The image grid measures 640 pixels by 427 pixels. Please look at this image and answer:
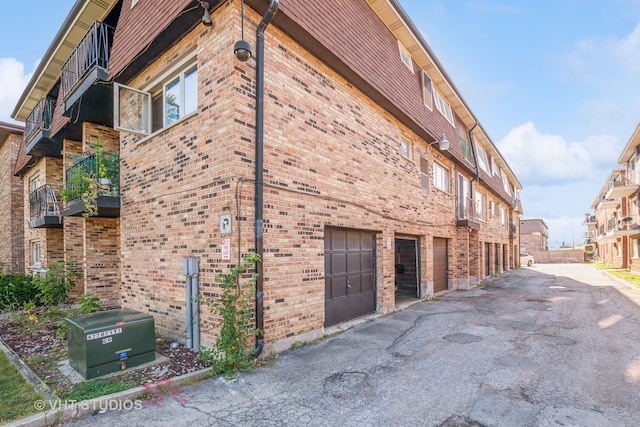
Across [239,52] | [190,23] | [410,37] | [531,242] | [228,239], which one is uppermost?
[410,37]

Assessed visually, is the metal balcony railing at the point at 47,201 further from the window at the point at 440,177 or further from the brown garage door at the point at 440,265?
the brown garage door at the point at 440,265

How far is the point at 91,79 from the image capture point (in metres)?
7.34

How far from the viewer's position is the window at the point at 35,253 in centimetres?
1443

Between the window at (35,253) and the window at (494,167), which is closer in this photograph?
the window at (35,253)

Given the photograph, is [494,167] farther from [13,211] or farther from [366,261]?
[13,211]

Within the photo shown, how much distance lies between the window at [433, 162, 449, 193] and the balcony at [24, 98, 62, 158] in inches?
502

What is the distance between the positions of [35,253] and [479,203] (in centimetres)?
2120

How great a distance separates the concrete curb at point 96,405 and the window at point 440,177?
417 inches

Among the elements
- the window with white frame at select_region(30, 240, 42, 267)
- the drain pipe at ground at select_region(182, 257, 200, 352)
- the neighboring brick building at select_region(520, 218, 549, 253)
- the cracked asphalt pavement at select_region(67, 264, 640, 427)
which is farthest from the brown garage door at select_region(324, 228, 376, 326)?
the neighboring brick building at select_region(520, 218, 549, 253)

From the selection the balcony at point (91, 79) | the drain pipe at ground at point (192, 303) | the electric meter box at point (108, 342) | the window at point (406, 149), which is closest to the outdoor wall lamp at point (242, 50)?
the drain pipe at ground at point (192, 303)

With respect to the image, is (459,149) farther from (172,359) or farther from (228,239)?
(172,359)

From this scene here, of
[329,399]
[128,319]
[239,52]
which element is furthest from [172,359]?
[239,52]

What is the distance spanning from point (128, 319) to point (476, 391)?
15.2 feet

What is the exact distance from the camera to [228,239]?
4.95m
